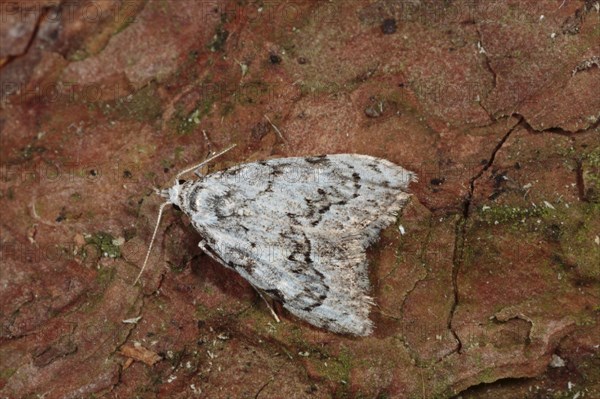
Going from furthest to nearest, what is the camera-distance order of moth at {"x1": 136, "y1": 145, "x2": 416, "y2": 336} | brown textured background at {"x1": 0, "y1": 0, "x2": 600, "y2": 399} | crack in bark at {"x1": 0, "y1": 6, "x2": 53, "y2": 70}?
1. crack in bark at {"x1": 0, "y1": 6, "x2": 53, "y2": 70}
2. moth at {"x1": 136, "y1": 145, "x2": 416, "y2": 336}
3. brown textured background at {"x1": 0, "y1": 0, "x2": 600, "y2": 399}

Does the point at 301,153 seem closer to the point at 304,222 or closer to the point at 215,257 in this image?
the point at 304,222

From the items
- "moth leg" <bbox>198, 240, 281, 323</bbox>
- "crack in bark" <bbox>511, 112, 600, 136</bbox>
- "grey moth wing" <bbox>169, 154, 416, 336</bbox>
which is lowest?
"moth leg" <bbox>198, 240, 281, 323</bbox>

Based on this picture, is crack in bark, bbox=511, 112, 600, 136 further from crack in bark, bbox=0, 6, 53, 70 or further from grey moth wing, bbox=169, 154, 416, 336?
crack in bark, bbox=0, 6, 53, 70

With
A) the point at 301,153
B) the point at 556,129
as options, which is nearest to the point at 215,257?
the point at 301,153

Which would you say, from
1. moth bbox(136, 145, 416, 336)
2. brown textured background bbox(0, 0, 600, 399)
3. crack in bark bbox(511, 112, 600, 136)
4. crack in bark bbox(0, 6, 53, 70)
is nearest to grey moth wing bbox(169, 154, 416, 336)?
moth bbox(136, 145, 416, 336)

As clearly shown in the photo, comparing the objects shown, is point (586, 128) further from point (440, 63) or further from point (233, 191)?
point (233, 191)

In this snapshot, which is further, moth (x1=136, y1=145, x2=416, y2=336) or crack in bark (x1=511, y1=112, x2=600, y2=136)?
moth (x1=136, y1=145, x2=416, y2=336)

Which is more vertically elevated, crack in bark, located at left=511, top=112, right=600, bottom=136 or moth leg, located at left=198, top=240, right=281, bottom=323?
crack in bark, located at left=511, top=112, right=600, bottom=136

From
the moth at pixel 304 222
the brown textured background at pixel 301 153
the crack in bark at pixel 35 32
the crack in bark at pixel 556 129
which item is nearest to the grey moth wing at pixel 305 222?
the moth at pixel 304 222
